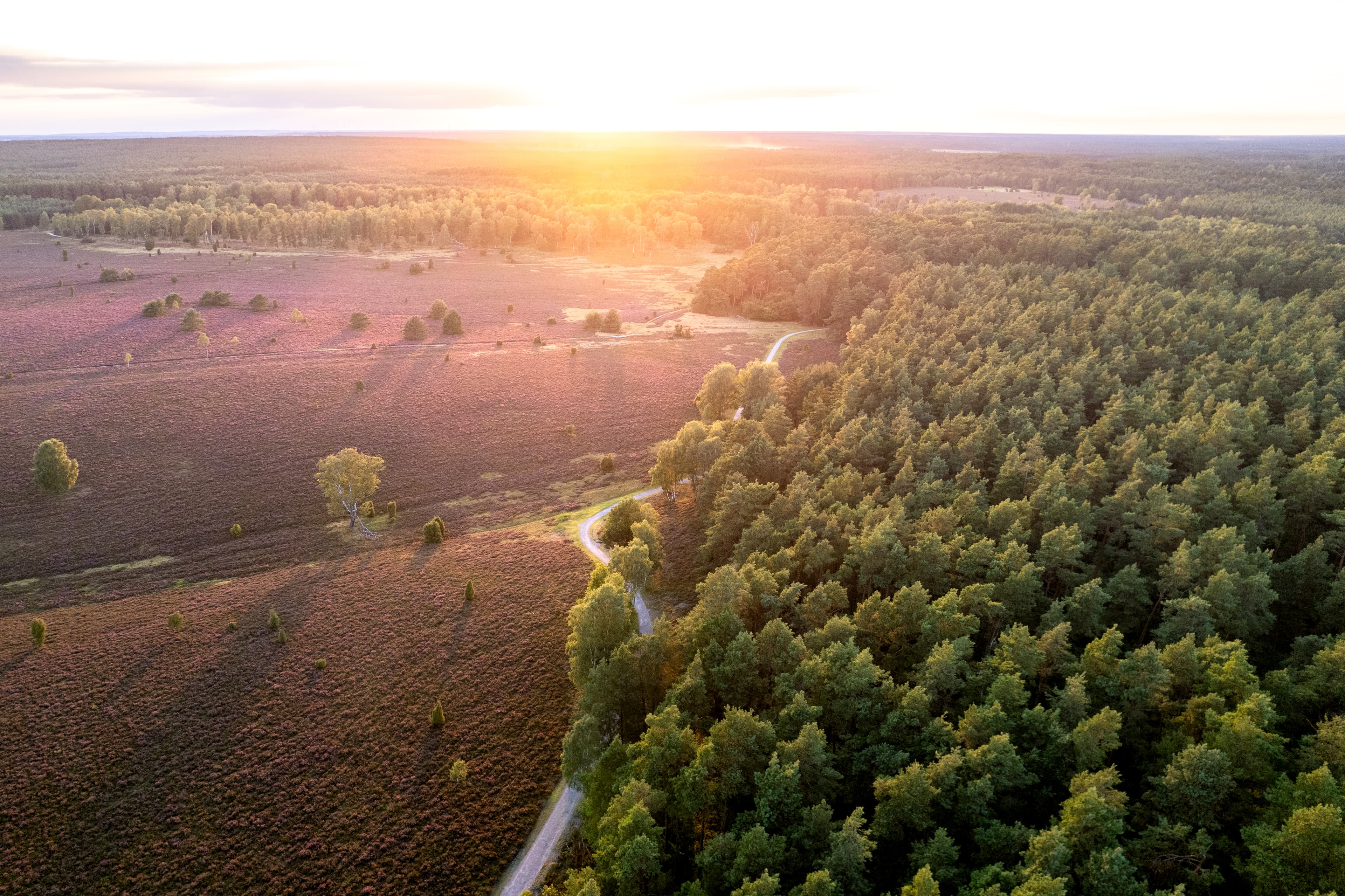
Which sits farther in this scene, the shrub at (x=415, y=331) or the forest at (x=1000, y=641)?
the shrub at (x=415, y=331)

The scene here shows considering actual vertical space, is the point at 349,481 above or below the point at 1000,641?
above

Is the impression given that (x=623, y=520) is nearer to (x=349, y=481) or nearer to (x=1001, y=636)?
(x=349, y=481)

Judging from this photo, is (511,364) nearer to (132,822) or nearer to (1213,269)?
(132,822)

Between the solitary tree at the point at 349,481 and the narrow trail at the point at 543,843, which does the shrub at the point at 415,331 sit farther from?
the narrow trail at the point at 543,843

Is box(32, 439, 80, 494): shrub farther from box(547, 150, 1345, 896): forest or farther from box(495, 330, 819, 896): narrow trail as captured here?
box(495, 330, 819, 896): narrow trail

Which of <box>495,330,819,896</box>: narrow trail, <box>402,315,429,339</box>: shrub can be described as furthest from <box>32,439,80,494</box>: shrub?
<box>495,330,819,896</box>: narrow trail

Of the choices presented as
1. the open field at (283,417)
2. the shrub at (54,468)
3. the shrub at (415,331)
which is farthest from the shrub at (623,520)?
the shrub at (415,331)

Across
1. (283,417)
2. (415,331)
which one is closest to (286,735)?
(283,417)

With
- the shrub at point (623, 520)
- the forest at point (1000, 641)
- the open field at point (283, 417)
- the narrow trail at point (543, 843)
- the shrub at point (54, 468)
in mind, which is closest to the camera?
the forest at point (1000, 641)
